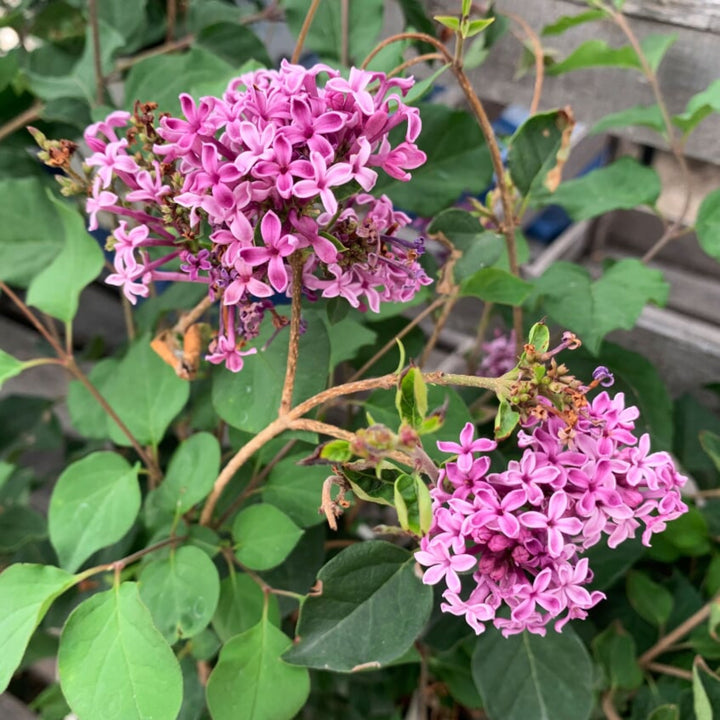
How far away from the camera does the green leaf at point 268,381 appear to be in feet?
1.63

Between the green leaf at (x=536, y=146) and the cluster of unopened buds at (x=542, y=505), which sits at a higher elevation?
the green leaf at (x=536, y=146)

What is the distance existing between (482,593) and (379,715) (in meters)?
0.47

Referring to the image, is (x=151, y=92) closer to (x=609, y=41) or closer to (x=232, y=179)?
(x=232, y=179)

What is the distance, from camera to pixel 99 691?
445 mm

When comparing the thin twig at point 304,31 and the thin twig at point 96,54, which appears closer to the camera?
the thin twig at point 304,31

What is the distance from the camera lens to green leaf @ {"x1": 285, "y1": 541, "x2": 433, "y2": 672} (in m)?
0.46

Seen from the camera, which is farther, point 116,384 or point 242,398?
point 116,384

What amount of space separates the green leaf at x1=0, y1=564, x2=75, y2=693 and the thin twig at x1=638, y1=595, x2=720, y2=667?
51 centimetres

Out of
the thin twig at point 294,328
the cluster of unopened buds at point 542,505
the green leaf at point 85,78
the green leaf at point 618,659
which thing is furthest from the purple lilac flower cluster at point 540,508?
the green leaf at point 85,78

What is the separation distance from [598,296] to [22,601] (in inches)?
19.3

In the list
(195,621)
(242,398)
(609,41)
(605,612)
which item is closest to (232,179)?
(242,398)

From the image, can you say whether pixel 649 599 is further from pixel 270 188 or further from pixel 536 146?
pixel 270 188

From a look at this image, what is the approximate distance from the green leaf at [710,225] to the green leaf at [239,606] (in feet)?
1.45

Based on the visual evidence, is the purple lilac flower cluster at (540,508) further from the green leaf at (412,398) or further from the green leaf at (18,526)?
the green leaf at (18,526)
